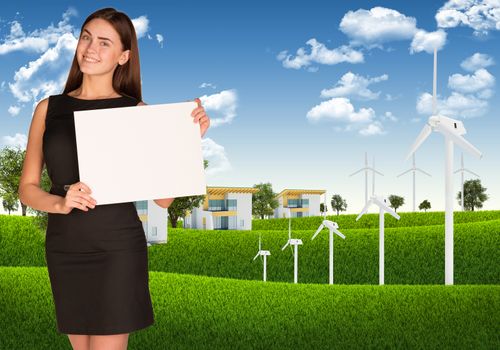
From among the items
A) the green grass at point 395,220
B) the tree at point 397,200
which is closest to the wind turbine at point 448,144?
the green grass at point 395,220

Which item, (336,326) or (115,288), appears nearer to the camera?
(115,288)

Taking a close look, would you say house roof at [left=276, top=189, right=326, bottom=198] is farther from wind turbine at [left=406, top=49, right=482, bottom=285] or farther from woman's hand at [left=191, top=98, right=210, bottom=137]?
woman's hand at [left=191, top=98, right=210, bottom=137]

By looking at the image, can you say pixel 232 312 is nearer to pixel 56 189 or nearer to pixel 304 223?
pixel 56 189

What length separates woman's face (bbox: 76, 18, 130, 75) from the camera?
3.66 meters

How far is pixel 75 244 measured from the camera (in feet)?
11.6

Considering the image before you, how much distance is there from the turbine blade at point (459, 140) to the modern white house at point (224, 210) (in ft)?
101

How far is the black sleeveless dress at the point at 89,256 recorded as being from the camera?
11.5ft

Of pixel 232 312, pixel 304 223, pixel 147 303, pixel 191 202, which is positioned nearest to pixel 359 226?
pixel 304 223

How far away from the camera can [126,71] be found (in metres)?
3.88

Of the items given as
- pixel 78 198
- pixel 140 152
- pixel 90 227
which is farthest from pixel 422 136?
pixel 78 198

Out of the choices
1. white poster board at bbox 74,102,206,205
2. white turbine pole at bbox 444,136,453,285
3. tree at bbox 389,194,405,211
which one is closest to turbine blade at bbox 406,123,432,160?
white turbine pole at bbox 444,136,453,285

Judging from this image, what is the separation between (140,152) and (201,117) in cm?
43

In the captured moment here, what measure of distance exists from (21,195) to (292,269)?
22.6 meters

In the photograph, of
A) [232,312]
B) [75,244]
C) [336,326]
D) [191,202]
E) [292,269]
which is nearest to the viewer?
[75,244]
